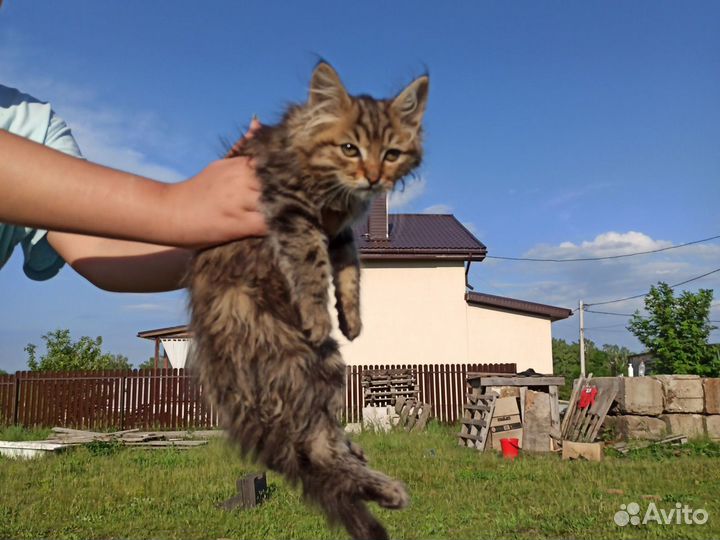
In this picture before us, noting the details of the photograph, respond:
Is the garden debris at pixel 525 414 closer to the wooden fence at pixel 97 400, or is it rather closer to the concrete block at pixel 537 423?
the concrete block at pixel 537 423

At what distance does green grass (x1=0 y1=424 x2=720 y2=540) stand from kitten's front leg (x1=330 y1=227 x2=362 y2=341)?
201 inches

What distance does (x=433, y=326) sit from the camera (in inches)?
930

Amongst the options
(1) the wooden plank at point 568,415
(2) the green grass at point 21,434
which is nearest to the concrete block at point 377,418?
(1) the wooden plank at point 568,415

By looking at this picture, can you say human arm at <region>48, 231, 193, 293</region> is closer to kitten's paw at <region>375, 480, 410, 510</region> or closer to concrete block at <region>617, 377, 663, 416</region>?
kitten's paw at <region>375, 480, 410, 510</region>

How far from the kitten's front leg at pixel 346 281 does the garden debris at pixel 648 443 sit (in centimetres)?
1474

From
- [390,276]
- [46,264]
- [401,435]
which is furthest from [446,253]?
[46,264]

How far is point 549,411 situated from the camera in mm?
15078

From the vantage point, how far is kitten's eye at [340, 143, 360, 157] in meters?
2.21

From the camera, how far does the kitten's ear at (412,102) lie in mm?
2363

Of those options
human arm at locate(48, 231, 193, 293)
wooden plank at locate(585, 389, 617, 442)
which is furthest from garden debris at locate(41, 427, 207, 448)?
human arm at locate(48, 231, 193, 293)

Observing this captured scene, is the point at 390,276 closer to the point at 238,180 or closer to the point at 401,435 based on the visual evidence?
the point at 401,435

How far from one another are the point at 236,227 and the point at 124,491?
10.7 m

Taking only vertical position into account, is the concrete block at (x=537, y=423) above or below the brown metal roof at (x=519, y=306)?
below

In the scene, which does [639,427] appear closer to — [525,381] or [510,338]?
[525,381]
